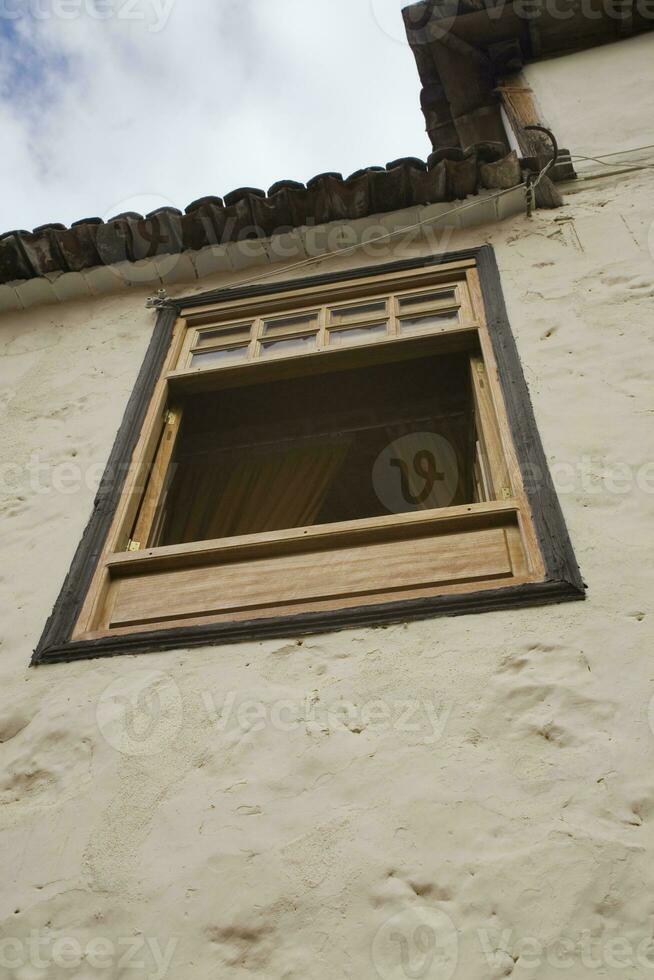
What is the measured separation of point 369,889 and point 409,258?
323cm

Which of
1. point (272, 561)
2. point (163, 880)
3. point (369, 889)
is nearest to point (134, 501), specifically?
point (272, 561)

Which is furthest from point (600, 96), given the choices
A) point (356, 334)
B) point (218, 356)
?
point (218, 356)

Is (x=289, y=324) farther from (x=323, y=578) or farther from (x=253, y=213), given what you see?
(x=323, y=578)

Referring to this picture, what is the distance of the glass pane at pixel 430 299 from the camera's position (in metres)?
4.20

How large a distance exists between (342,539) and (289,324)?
1.71 m

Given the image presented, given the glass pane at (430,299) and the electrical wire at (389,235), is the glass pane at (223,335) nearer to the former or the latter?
the electrical wire at (389,235)

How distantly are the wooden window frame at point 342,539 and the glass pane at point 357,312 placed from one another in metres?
0.26

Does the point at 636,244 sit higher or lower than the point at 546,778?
higher

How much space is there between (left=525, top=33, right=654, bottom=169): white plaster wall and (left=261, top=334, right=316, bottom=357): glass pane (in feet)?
6.32

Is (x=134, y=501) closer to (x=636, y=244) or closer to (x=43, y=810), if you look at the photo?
(x=43, y=810)

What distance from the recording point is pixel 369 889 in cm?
198

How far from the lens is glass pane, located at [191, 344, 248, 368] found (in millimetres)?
4188

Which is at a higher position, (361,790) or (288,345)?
(288,345)

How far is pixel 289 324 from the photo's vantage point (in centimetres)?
437
